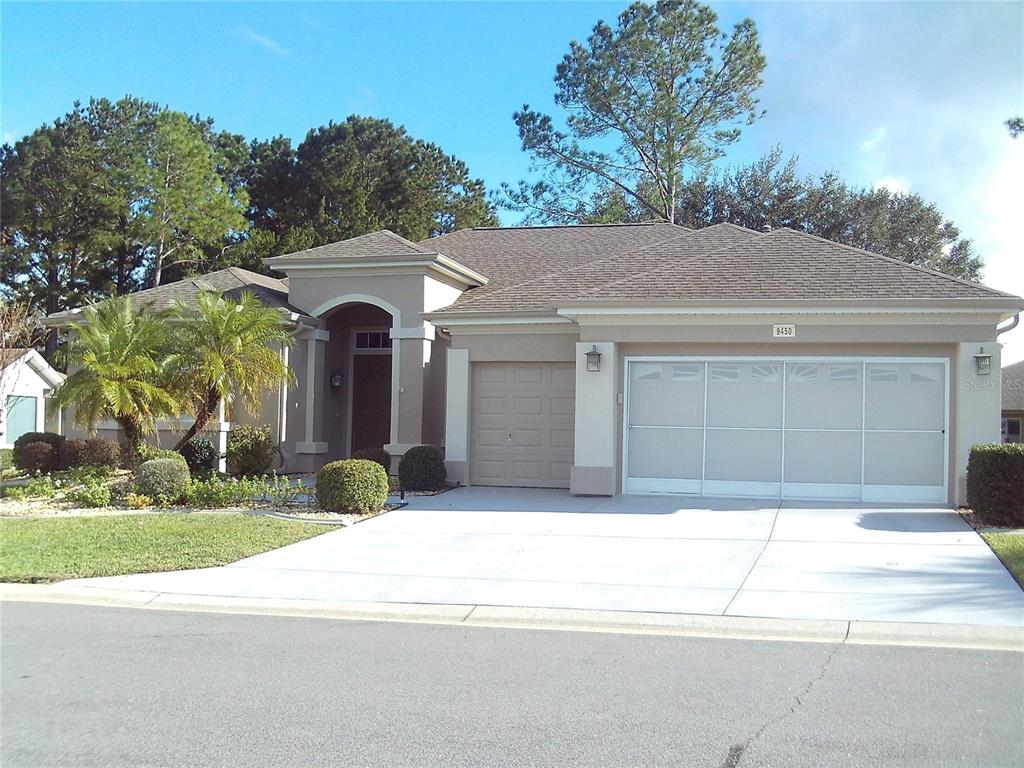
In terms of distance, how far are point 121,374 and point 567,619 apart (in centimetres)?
1117

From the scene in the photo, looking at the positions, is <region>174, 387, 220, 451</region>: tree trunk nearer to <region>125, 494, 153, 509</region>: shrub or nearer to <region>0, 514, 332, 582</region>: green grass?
<region>125, 494, 153, 509</region>: shrub

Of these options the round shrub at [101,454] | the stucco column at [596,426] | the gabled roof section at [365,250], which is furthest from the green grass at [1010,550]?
the round shrub at [101,454]

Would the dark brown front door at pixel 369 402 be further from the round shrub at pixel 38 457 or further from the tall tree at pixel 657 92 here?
the tall tree at pixel 657 92

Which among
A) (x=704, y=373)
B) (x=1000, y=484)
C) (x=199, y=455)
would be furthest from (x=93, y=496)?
(x=1000, y=484)

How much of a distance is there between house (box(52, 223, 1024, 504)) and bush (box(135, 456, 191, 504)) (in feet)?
13.8

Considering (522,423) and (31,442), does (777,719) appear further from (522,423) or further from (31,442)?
(31,442)

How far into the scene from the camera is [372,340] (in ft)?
71.2

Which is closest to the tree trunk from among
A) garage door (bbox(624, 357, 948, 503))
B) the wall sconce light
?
garage door (bbox(624, 357, 948, 503))

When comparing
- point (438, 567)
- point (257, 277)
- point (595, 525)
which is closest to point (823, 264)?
point (595, 525)

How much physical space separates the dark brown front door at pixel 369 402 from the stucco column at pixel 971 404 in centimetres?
1223

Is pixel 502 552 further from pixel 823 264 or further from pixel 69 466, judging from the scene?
pixel 69 466

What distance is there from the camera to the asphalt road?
202 inches

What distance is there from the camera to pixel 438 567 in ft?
34.4

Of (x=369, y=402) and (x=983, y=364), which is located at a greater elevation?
(x=983, y=364)
